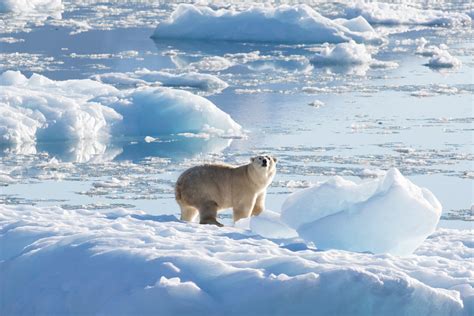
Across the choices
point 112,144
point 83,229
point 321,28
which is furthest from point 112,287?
point 321,28

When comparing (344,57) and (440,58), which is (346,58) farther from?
(440,58)

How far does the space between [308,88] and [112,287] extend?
9.30 metres

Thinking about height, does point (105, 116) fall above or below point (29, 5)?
above

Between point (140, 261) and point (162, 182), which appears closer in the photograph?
point (140, 261)

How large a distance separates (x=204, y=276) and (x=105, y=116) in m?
6.61

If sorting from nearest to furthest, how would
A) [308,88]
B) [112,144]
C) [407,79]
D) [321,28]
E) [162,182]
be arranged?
[162,182] → [112,144] → [308,88] → [407,79] → [321,28]

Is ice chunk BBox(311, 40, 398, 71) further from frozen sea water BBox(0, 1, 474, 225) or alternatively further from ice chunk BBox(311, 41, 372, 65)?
frozen sea water BBox(0, 1, 474, 225)

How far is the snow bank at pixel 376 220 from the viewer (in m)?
5.14

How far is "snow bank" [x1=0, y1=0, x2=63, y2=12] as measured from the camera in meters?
22.8

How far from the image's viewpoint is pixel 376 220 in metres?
5.18

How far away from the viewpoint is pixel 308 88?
44.3 ft

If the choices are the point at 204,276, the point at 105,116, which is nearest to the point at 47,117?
the point at 105,116

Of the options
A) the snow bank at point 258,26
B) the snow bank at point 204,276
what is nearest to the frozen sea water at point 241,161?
the snow bank at point 204,276

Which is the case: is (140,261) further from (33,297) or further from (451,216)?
(451,216)
